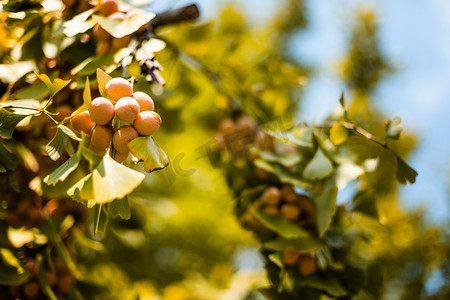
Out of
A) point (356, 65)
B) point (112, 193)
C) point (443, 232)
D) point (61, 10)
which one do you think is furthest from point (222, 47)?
point (356, 65)

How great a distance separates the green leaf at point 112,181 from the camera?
→ 15.6 inches

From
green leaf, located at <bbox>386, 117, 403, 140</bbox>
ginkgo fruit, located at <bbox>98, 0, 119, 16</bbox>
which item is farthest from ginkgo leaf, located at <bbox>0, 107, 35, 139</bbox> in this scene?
green leaf, located at <bbox>386, 117, 403, 140</bbox>

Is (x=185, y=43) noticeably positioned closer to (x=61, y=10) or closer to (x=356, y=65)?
(x=61, y=10)

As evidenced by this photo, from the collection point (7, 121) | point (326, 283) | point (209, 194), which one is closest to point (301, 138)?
point (326, 283)

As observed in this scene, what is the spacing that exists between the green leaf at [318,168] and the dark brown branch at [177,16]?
14.6 inches

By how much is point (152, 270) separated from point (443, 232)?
0.99 meters

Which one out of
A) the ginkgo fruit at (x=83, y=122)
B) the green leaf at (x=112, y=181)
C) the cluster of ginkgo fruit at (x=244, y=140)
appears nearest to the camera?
the green leaf at (x=112, y=181)

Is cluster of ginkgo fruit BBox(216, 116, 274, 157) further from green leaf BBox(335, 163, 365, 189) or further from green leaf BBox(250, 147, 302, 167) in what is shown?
green leaf BBox(335, 163, 365, 189)

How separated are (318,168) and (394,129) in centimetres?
15

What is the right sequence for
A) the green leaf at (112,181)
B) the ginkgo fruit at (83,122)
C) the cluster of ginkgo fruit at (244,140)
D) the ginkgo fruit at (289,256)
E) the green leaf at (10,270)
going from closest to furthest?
the green leaf at (112,181) → the ginkgo fruit at (83,122) → the green leaf at (10,270) → the ginkgo fruit at (289,256) → the cluster of ginkgo fruit at (244,140)

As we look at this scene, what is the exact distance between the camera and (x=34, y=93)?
0.60m

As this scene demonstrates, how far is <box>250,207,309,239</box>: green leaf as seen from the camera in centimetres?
68

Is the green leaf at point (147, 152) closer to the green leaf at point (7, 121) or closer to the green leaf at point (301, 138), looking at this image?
the green leaf at point (7, 121)

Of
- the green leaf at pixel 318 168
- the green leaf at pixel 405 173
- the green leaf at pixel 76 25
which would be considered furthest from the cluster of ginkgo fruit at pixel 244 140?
the green leaf at pixel 76 25
